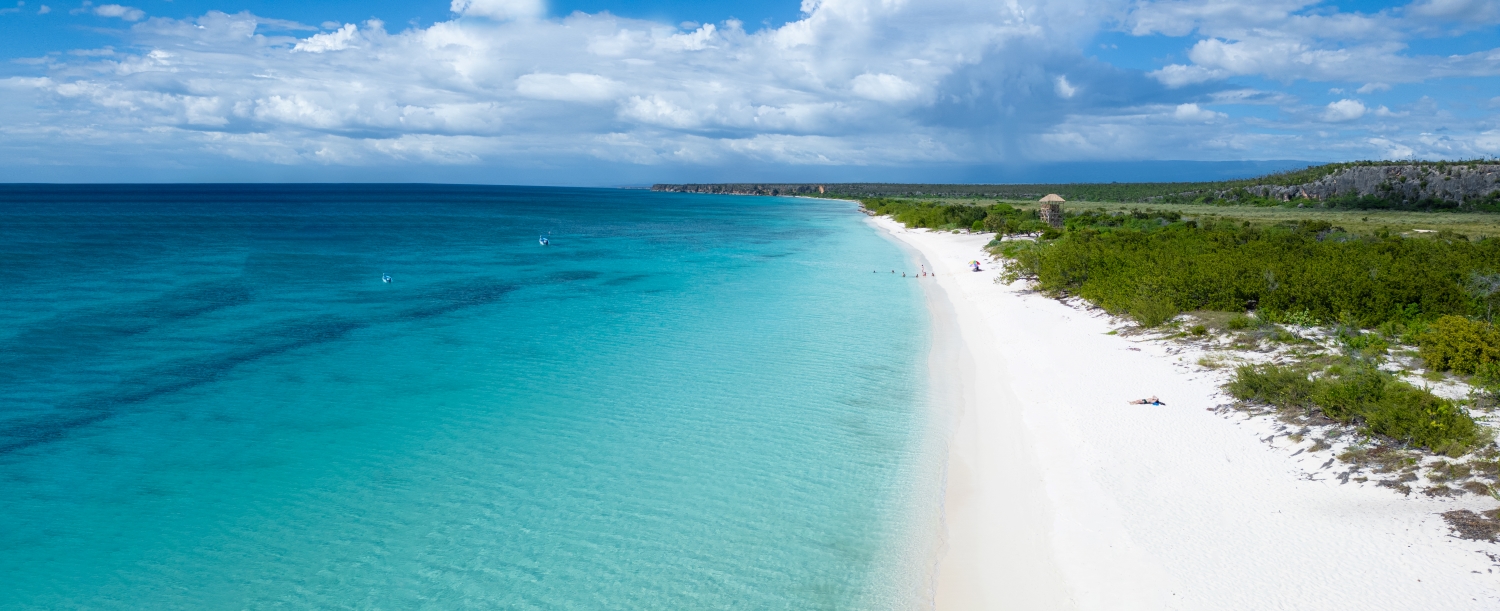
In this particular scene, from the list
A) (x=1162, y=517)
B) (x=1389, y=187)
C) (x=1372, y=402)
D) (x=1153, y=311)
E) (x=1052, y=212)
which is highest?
(x=1389, y=187)

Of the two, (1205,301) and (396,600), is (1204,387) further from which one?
(396,600)

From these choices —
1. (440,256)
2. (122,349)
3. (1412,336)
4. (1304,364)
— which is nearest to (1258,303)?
(1412,336)

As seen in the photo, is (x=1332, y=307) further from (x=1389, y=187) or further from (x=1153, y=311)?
(x=1389, y=187)

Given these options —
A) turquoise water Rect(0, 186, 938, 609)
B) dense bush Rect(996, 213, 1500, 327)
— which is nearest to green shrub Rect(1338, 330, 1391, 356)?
dense bush Rect(996, 213, 1500, 327)

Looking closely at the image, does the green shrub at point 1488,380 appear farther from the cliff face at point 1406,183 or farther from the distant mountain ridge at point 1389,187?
the cliff face at point 1406,183

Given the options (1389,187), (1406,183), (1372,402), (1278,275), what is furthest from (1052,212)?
(1372,402)

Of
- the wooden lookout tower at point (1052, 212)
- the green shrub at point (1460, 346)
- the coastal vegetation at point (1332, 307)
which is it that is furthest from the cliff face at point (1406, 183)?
the green shrub at point (1460, 346)
